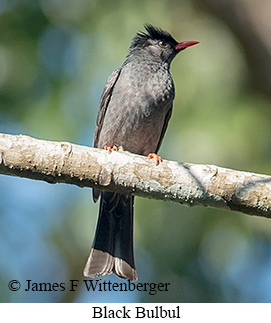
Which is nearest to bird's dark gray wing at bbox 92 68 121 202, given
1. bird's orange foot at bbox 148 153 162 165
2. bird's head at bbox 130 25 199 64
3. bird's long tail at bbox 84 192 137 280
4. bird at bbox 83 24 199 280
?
bird at bbox 83 24 199 280

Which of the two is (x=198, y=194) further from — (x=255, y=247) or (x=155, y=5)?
(x=155, y=5)

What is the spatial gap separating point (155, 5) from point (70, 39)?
2.83 feet

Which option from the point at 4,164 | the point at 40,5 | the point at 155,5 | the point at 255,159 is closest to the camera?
the point at 4,164

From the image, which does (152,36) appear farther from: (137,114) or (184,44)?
(137,114)

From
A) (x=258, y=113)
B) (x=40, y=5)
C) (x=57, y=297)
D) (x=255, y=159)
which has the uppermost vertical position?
(x=40, y=5)

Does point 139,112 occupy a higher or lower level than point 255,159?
higher

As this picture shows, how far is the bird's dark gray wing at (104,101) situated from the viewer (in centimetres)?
527

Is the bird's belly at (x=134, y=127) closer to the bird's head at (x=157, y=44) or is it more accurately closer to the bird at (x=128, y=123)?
the bird at (x=128, y=123)

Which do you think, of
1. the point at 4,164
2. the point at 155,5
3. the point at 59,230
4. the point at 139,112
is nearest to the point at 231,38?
the point at 155,5

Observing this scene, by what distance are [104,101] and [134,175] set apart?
1.98 meters

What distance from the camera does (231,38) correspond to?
534 centimetres

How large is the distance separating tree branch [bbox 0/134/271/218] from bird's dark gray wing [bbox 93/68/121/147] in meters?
1.77

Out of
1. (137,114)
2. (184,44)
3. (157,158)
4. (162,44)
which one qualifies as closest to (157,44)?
(162,44)

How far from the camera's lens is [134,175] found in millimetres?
3459
